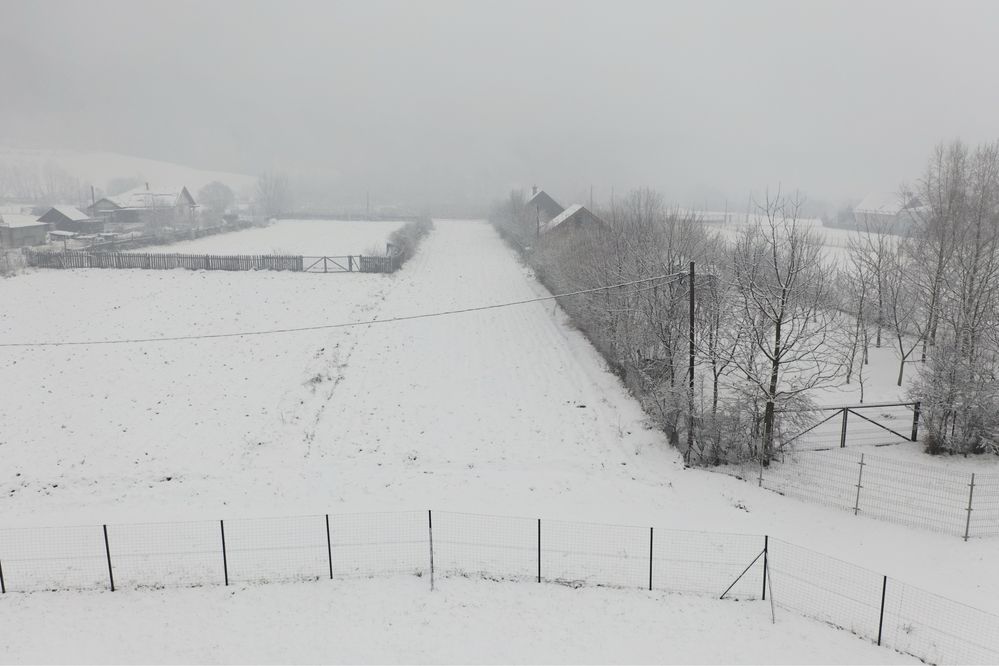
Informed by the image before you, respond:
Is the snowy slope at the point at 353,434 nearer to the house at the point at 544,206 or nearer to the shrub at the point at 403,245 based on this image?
the shrub at the point at 403,245

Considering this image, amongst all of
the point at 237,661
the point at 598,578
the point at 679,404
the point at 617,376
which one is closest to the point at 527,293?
the point at 617,376

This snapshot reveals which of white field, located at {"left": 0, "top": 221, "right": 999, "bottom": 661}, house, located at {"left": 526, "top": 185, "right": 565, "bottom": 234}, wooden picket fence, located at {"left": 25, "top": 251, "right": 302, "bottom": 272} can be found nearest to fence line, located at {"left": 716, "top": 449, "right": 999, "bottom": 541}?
white field, located at {"left": 0, "top": 221, "right": 999, "bottom": 661}

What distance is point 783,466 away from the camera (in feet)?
59.5

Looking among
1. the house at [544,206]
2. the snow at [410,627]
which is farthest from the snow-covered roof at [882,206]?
the snow at [410,627]

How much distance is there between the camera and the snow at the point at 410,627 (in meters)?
10.6

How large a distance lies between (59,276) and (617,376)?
3677cm

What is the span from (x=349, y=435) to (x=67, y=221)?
268ft

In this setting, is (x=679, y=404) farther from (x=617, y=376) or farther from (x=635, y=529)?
(x=617, y=376)

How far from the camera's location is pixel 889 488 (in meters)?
16.6

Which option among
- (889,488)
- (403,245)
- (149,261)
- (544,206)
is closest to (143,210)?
(403,245)

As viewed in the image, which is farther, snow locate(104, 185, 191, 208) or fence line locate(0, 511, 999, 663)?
snow locate(104, 185, 191, 208)

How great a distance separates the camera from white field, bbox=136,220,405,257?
61094mm

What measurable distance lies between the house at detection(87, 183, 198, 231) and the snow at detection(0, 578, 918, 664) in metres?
92.4

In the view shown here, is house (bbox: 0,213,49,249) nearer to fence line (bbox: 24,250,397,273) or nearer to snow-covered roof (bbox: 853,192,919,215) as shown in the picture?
fence line (bbox: 24,250,397,273)
